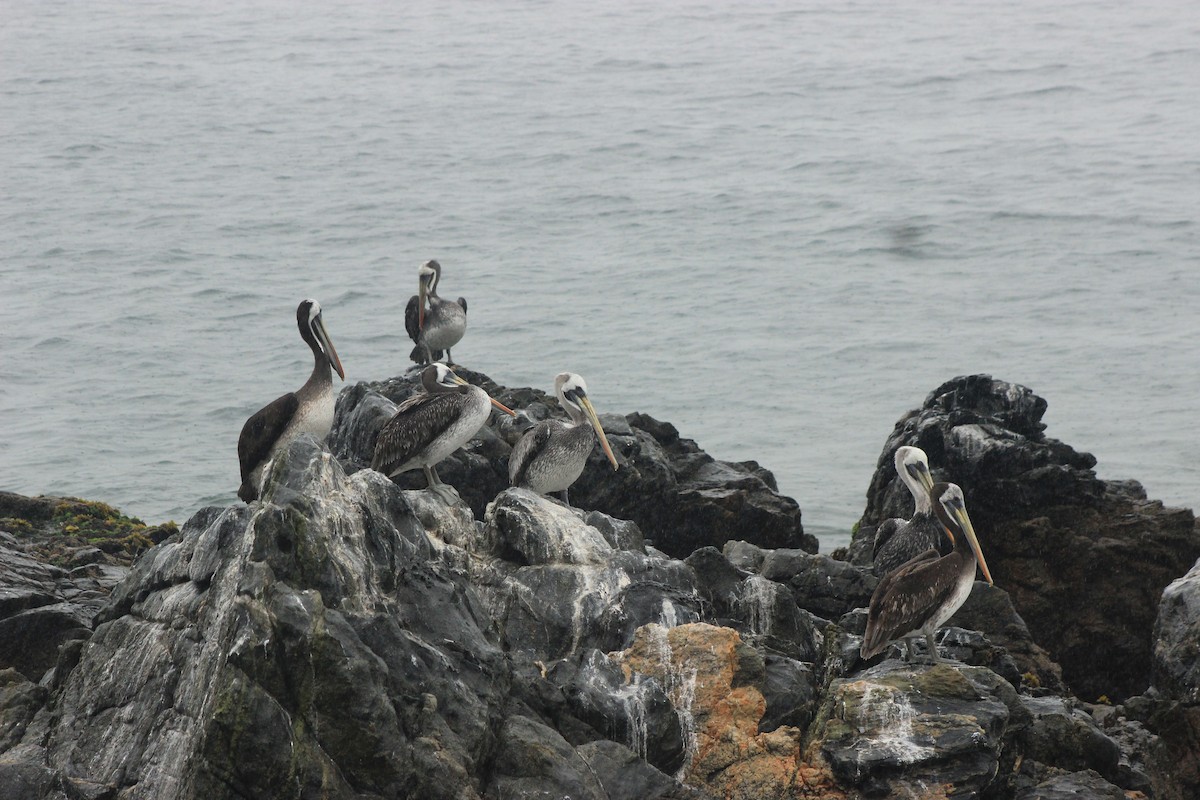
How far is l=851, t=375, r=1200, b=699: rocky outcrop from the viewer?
13555mm

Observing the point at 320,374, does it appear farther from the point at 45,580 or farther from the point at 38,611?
the point at 38,611

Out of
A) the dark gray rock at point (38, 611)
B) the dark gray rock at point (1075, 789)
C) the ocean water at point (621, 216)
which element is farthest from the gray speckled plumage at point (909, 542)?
the ocean water at point (621, 216)

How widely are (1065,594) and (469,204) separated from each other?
3034 cm

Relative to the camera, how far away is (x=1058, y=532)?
1427 cm

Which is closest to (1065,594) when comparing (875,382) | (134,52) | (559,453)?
(559,453)

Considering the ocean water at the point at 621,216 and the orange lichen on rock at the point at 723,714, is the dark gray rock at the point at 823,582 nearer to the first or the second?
the orange lichen on rock at the point at 723,714

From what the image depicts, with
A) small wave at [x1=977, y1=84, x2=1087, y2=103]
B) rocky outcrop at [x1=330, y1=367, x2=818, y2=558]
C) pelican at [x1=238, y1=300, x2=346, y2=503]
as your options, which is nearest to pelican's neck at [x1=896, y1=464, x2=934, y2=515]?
rocky outcrop at [x1=330, y1=367, x2=818, y2=558]

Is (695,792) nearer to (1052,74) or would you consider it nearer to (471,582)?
(471,582)

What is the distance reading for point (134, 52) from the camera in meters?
57.9

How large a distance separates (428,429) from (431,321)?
5.65 meters

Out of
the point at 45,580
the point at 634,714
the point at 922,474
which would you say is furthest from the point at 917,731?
the point at 45,580

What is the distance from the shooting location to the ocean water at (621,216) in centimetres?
2809

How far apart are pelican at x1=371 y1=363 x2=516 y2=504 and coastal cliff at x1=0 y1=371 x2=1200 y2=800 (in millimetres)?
1172

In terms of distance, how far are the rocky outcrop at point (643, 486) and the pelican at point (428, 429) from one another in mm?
2192
